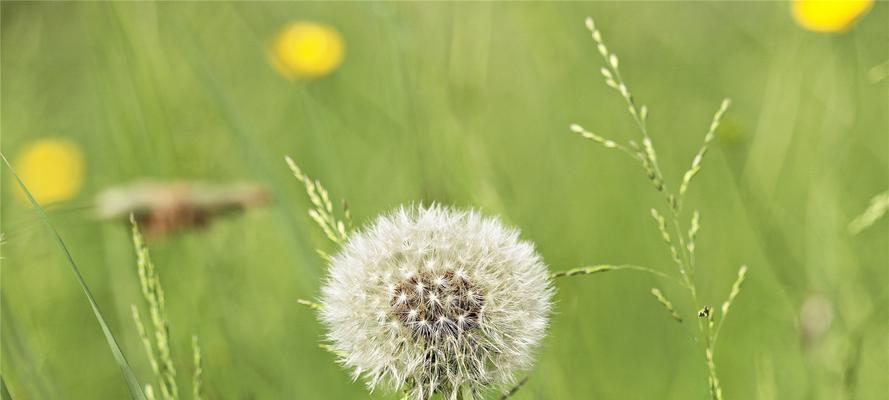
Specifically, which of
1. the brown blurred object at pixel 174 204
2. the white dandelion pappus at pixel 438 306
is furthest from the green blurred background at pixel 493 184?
the white dandelion pappus at pixel 438 306

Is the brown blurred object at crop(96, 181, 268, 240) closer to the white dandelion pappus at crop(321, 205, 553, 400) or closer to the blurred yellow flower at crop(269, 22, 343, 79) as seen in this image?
the white dandelion pappus at crop(321, 205, 553, 400)

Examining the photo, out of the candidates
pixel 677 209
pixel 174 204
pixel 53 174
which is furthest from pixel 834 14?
pixel 53 174

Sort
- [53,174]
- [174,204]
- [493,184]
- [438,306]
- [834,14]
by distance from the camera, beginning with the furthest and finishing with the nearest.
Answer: [53,174], [834,14], [493,184], [174,204], [438,306]

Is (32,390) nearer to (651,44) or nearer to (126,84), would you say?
(126,84)

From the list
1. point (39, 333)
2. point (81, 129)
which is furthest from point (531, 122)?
point (39, 333)

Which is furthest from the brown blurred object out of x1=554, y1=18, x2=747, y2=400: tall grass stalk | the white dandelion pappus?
x1=554, y1=18, x2=747, y2=400: tall grass stalk

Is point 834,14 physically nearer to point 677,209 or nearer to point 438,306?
point 677,209
